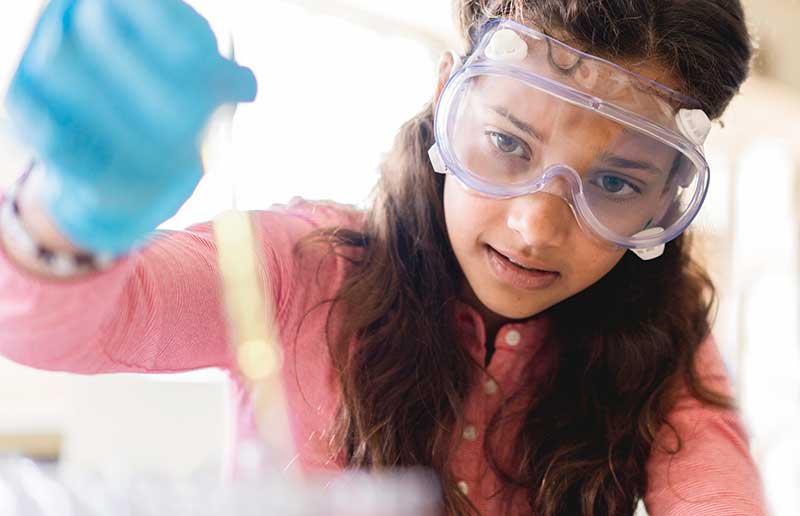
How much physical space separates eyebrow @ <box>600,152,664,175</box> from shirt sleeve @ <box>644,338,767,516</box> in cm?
36

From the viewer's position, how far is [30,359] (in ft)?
2.32

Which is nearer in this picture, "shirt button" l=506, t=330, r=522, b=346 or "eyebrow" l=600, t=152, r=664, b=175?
"eyebrow" l=600, t=152, r=664, b=175

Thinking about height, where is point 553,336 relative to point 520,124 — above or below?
below

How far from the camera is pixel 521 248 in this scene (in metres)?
1.00

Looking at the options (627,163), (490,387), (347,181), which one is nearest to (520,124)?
(627,163)

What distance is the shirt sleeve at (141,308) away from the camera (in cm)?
66

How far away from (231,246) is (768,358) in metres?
2.90

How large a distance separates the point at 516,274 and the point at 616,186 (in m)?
0.16

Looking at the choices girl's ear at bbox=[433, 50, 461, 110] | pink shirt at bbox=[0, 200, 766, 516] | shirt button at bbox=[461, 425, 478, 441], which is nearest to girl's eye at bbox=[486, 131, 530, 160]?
girl's ear at bbox=[433, 50, 461, 110]

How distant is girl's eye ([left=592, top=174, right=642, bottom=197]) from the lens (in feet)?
3.28

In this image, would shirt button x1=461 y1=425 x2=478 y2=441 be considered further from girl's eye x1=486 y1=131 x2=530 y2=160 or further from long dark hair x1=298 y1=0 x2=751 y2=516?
girl's eye x1=486 y1=131 x2=530 y2=160

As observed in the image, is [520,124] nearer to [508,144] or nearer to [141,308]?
[508,144]

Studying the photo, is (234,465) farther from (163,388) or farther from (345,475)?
(163,388)

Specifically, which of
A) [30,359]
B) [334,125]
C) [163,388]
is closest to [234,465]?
[30,359]
